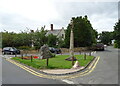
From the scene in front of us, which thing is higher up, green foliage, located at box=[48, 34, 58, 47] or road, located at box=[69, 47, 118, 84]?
green foliage, located at box=[48, 34, 58, 47]

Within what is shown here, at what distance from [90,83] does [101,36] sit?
106m

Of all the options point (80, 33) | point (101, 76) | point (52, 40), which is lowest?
point (101, 76)

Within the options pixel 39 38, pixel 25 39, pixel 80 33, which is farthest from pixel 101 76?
pixel 25 39

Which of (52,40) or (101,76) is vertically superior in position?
(52,40)

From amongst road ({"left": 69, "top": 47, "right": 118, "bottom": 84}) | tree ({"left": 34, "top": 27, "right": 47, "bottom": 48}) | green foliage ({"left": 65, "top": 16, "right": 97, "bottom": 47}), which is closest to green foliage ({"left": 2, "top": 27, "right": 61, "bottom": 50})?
tree ({"left": 34, "top": 27, "right": 47, "bottom": 48})

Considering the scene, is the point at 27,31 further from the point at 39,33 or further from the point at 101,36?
the point at 101,36

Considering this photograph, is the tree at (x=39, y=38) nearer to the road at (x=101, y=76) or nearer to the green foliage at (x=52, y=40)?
the green foliage at (x=52, y=40)

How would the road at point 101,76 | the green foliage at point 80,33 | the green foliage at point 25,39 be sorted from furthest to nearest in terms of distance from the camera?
the green foliage at point 25,39
the green foliage at point 80,33
the road at point 101,76

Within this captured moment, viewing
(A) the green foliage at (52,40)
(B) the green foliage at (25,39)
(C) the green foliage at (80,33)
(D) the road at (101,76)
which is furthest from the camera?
(A) the green foliage at (52,40)

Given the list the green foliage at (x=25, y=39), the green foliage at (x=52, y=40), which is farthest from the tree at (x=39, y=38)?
the green foliage at (x=52, y=40)

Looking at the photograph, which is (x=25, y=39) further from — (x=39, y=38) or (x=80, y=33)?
(x=80, y=33)

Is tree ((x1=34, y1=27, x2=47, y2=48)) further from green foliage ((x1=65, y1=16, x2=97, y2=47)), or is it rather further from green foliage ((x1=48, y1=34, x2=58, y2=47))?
green foliage ((x1=65, y1=16, x2=97, y2=47))

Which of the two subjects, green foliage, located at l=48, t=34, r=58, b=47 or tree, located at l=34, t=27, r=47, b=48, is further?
green foliage, located at l=48, t=34, r=58, b=47

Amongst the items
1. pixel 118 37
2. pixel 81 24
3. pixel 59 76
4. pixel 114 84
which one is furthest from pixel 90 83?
pixel 118 37
